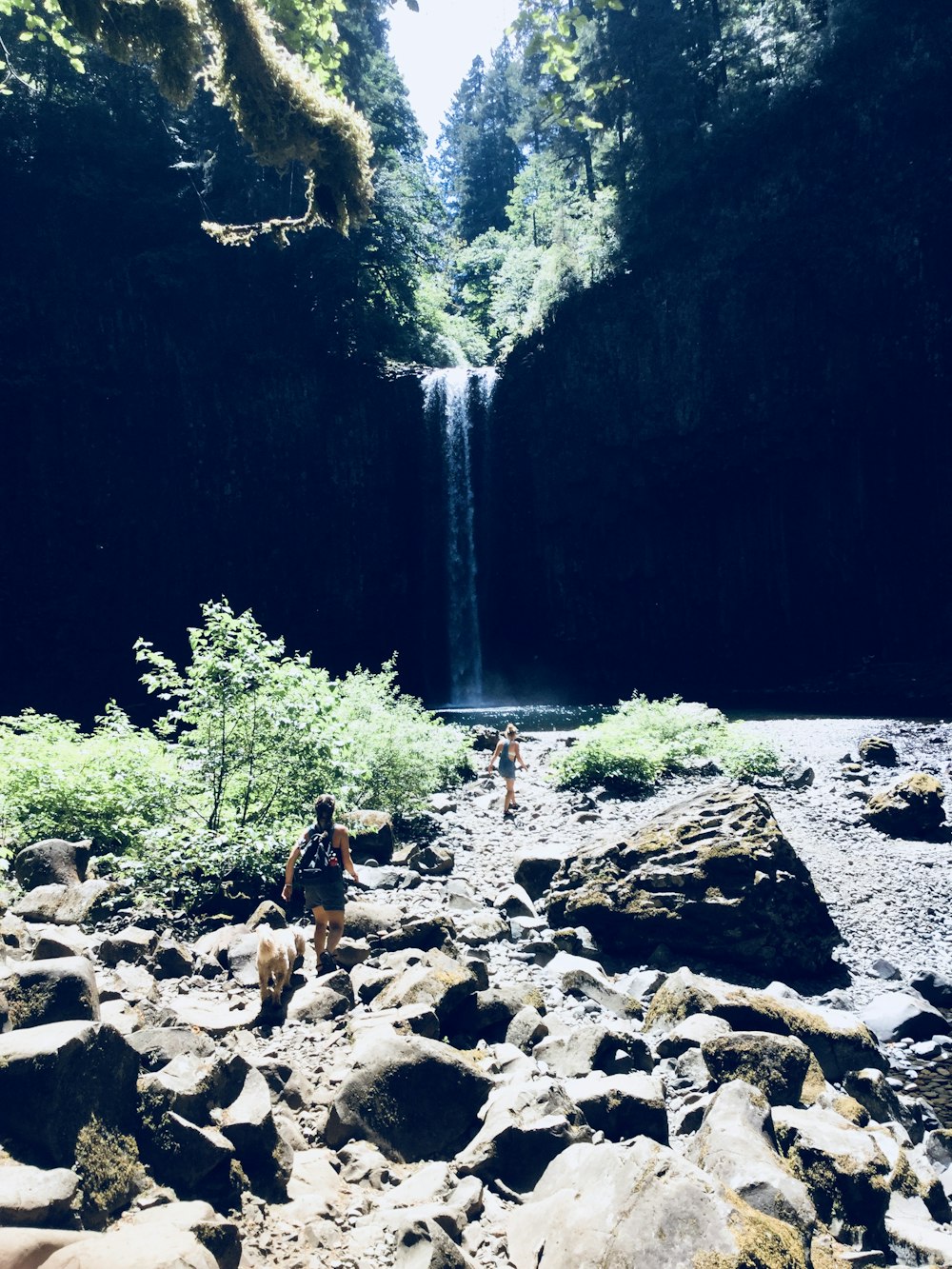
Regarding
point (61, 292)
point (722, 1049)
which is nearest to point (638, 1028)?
point (722, 1049)

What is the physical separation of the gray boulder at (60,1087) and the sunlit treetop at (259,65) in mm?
6027

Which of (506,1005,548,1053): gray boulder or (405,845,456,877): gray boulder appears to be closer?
(506,1005,548,1053): gray boulder

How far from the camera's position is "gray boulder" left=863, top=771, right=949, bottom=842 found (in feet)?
33.6

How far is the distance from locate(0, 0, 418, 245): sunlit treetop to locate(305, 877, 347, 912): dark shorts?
17.3 ft

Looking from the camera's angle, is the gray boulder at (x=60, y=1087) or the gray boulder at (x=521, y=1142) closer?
the gray boulder at (x=60, y=1087)

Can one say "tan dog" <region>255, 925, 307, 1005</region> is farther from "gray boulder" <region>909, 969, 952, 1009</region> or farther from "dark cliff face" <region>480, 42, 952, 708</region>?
"dark cliff face" <region>480, 42, 952, 708</region>

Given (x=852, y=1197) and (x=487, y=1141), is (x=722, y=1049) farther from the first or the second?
(x=487, y=1141)

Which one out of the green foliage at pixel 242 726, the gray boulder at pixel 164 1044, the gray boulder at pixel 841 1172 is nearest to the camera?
the gray boulder at pixel 841 1172

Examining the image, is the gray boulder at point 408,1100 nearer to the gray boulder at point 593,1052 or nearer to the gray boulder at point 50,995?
the gray boulder at point 593,1052

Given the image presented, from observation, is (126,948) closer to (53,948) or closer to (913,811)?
(53,948)

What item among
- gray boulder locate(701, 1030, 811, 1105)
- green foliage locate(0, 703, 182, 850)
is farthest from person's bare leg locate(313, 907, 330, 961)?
gray boulder locate(701, 1030, 811, 1105)

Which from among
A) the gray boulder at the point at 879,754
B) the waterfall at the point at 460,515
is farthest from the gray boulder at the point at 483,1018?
the waterfall at the point at 460,515

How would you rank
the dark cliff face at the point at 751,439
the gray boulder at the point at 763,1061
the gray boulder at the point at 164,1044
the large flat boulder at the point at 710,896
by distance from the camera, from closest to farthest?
1. the gray boulder at the point at 164,1044
2. the gray boulder at the point at 763,1061
3. the large flat boulder at the point at 710,896
4. the dark cliff face at the point at 751,439

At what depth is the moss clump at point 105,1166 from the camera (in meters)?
3.05
